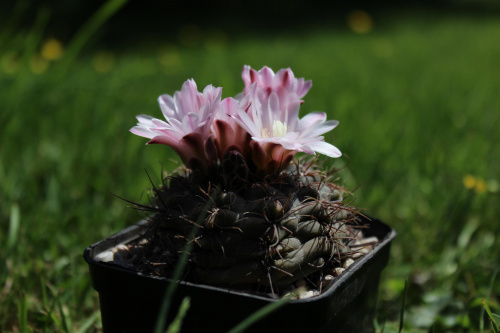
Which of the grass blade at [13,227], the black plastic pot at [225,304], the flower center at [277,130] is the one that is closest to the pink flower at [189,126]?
the flower center at [277,130]

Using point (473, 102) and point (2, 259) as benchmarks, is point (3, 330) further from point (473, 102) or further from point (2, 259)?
point (473, 102)

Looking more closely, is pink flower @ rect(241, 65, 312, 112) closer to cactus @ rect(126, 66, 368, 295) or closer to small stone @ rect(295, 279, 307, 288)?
cactus @ rect(126, 66, 368, 295)

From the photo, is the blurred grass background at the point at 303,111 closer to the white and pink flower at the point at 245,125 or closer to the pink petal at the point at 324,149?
the white and pink flower at the point at 245,125

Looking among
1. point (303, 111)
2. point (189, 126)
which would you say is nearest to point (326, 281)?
point (189, 126)

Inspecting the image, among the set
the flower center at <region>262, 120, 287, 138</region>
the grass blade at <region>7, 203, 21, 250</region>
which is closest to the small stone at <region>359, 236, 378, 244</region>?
the flower center at <region>262, 120, 287, 138</region>

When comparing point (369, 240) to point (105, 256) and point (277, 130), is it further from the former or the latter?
point (105, 256)

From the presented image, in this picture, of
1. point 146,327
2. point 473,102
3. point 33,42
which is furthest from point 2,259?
point 473,102
